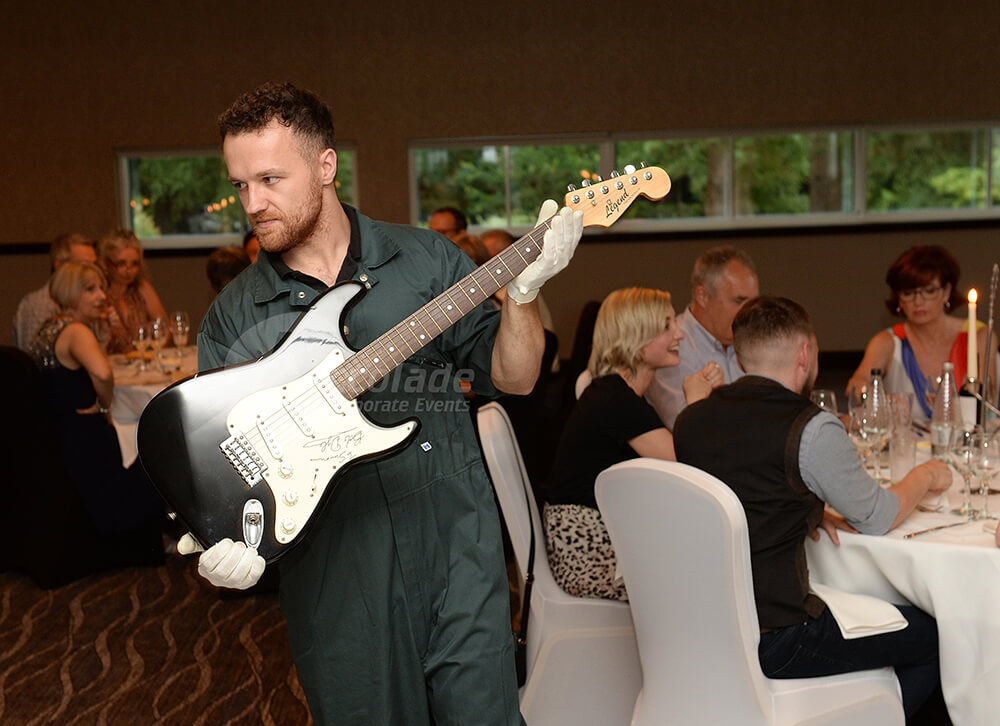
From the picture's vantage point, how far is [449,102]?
8.67 m

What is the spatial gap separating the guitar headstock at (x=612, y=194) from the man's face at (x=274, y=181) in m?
0.46

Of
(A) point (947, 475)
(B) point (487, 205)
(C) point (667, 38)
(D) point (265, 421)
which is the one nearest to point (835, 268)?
(C) point (667, 38)

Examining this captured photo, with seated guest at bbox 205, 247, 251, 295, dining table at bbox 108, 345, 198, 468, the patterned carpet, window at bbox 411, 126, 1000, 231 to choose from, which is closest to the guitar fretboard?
the patterned carpet

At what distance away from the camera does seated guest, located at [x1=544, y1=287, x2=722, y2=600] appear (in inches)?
111

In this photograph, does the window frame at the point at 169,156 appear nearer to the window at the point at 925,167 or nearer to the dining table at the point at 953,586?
the window at the point at 925,167

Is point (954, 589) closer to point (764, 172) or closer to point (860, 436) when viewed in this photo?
point (860, 436)

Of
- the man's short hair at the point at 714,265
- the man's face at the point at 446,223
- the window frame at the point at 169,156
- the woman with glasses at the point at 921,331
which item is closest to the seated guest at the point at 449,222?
the man's face at the point at 446,223

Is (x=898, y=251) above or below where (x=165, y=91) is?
below

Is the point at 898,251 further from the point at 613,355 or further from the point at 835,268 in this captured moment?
the point at 613,355

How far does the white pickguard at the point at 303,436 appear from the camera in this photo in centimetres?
168

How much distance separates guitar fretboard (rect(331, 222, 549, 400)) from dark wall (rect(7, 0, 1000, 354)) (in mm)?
7112

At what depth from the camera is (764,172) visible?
28.8 feet

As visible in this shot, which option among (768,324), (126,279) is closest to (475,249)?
(126,279)

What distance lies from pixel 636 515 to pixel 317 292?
0.81 m
